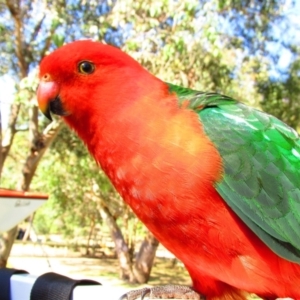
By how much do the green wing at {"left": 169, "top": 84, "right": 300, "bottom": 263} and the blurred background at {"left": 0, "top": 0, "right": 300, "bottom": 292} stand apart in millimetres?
2952

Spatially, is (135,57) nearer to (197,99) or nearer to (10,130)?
(10,130)

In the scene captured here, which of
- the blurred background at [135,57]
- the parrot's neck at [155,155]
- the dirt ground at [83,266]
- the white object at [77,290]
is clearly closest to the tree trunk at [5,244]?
the blurred background at [135,57]

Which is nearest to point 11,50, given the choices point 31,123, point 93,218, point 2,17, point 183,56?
point 2,17

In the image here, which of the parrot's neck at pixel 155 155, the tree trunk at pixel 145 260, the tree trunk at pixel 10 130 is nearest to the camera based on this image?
the parrot's neck at pixel 155 155

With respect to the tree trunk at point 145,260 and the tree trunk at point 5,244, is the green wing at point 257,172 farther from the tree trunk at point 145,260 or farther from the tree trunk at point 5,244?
the tree trunk at point 145,260

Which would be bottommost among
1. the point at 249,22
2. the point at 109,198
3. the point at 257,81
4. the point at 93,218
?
the point at 93,218

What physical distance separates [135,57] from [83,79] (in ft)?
12.2

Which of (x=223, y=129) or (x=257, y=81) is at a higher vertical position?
(x=223, y=129)

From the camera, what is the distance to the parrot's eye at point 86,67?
3.67 feet

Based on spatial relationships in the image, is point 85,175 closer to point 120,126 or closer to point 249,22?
point 249,22

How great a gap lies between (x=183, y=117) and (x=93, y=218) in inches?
494

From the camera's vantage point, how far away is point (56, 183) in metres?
10.3

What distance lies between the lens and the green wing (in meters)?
1.05

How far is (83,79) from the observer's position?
44.1 inches
